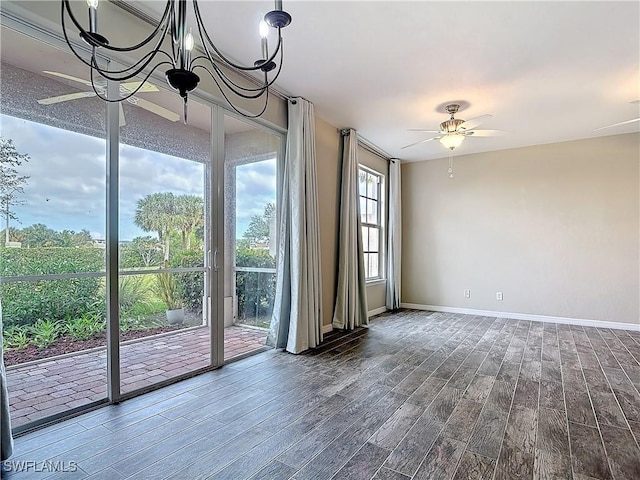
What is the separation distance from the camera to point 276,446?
1.94m

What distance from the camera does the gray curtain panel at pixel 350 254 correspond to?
15.3ft

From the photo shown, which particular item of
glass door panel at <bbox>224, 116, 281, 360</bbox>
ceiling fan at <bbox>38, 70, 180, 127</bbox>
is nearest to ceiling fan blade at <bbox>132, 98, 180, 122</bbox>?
ceiling fan at <bbox>38, 70, 180, 127</bbox>

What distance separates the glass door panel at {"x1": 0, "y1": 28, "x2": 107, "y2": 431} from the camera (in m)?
2.04

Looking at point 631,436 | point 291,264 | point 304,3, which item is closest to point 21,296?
point 291,264

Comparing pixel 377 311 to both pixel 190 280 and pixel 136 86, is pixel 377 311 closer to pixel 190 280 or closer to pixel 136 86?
pixel 190 280

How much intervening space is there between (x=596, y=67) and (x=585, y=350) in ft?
9.40

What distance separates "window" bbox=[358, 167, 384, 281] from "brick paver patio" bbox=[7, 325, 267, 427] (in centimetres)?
337

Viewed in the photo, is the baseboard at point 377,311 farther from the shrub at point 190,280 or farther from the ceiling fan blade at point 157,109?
the ceiling fan blade at point 157,109

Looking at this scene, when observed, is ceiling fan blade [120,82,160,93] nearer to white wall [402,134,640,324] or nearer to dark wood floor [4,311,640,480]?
dark wood floor [4,311,640,480]

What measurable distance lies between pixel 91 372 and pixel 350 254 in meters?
3.13

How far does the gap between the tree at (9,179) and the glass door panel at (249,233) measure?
1535 millimetres

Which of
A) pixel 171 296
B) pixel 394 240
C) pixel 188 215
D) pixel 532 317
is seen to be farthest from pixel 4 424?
pixel 532 317

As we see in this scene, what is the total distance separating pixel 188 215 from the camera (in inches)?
118

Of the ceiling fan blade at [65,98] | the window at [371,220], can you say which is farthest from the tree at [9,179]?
the window at [371,220]
